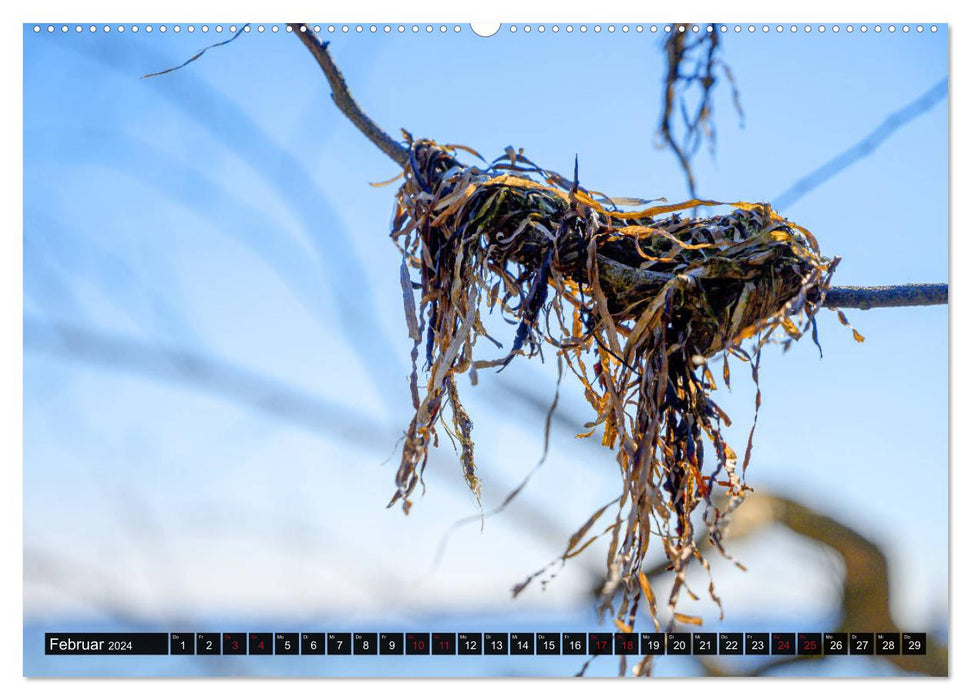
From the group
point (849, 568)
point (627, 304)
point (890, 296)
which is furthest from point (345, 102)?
point (849, 568)

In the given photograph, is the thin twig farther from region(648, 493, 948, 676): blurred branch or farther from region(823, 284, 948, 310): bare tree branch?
region(648, 493, 948, 676): blurred branch

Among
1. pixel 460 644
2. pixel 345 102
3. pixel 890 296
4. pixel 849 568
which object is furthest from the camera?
pixel 849 568

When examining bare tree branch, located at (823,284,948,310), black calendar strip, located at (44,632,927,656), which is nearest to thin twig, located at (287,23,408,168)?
bare tree branch, located at (823,284,948,310)

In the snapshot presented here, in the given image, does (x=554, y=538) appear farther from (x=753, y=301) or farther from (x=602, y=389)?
(x=753, y=301)

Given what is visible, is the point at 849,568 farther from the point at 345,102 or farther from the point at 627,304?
the point at 345,102

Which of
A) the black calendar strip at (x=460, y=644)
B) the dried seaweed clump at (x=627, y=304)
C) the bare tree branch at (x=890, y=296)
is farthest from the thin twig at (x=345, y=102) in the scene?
the black calendar strip at (x=460, y=644)

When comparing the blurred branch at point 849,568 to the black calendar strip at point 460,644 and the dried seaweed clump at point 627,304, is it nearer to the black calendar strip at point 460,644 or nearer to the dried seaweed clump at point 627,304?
the black calendar strip at point 460,644

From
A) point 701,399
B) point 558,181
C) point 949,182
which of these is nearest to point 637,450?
point 701,399
